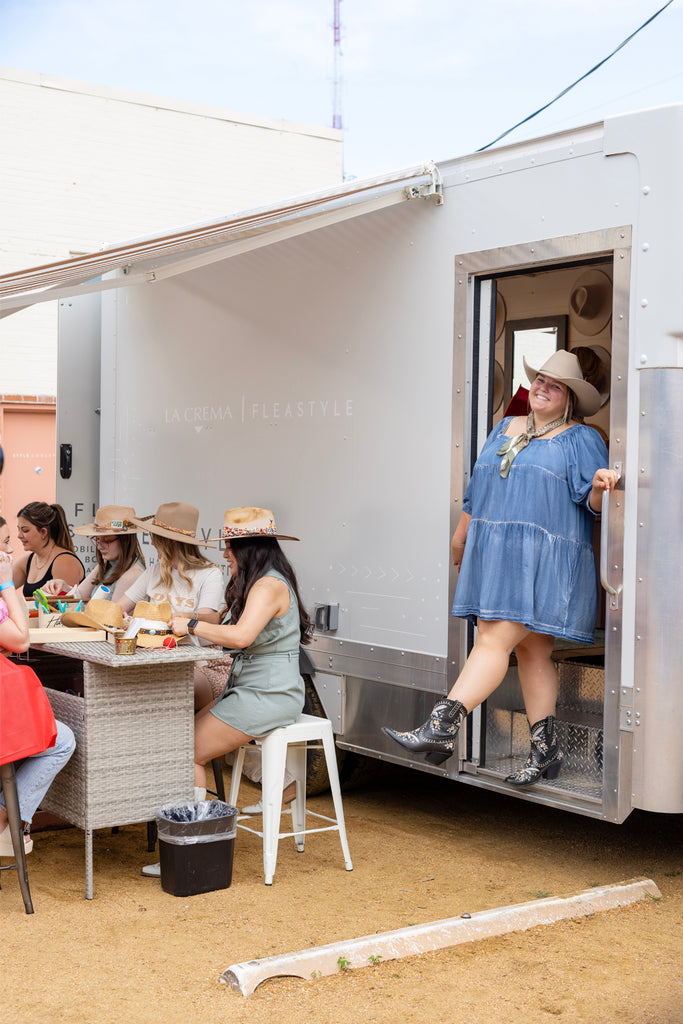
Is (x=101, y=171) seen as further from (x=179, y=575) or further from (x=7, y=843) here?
(x=7, y=843)

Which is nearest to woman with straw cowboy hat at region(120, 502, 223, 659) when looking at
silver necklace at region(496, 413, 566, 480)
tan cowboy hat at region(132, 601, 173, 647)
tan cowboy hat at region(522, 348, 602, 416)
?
tan cowboy hat at region(132, 601, 173, 647)

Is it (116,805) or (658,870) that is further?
(658,870)

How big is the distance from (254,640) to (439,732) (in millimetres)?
747

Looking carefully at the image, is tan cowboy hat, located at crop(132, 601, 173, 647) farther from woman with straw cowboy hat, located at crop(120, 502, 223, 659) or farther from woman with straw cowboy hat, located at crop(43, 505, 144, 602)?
woman with straw cowboy hat, located at crop(43, 505, 144, 602)

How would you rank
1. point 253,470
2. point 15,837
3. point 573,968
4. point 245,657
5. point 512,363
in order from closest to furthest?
point 573,968
point 15,837
point 245,657
point 253,470
point 512,363

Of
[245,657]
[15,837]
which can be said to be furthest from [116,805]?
[245,657]

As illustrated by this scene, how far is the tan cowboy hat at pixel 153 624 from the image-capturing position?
3922 mm

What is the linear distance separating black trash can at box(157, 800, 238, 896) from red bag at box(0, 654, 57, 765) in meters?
0.52

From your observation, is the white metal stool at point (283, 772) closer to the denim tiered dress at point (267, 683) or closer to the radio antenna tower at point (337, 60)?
the denim tiered dress at point (267, 683)

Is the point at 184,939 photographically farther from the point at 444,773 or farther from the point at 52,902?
the point at 444,773

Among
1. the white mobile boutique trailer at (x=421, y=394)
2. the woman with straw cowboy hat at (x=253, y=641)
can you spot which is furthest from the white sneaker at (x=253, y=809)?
the woman with straw cowboy hat at (x=253, y=641)

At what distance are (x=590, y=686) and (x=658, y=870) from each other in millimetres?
730

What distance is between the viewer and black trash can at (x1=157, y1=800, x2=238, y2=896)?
381cm

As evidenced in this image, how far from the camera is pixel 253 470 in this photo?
17.5 ft
